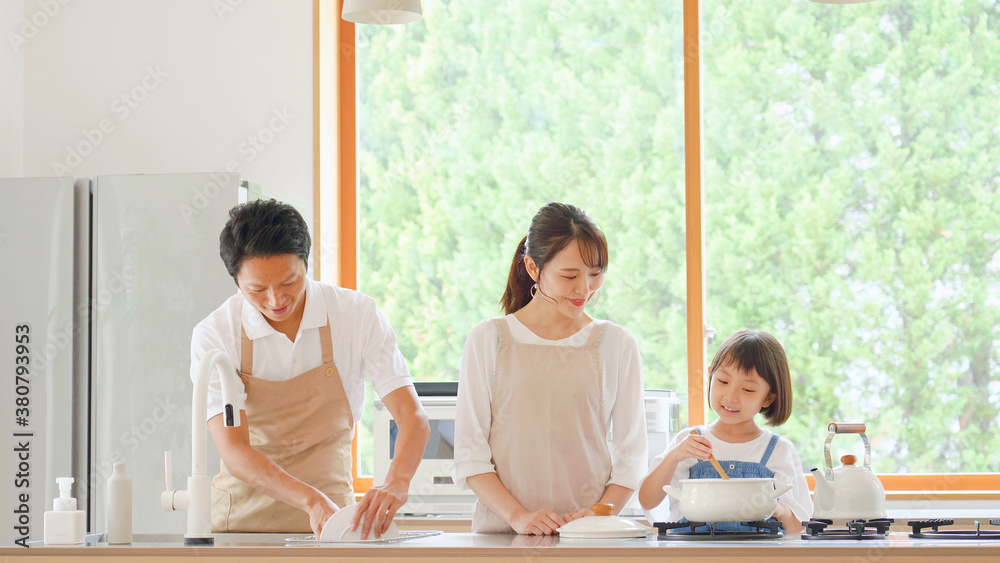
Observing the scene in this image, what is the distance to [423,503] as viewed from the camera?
9.77ft

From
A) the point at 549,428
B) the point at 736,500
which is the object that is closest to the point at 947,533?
the point at 736,500

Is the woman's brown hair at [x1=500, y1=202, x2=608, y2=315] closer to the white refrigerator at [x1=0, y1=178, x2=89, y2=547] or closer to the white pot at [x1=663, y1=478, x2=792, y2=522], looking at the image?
the white pot at [x1=663, y1=478, x2=792, y2=522]

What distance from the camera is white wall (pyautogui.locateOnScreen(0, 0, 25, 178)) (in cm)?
346

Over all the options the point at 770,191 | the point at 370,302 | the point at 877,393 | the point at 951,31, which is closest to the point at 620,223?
the point at 770,191

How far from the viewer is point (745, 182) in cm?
350

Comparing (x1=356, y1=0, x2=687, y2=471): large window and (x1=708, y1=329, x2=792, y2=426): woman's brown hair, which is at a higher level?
(x1=356, y1=0, x2=687, y2=471): large window

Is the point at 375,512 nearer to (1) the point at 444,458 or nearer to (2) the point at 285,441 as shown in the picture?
(2) the point at 285,441

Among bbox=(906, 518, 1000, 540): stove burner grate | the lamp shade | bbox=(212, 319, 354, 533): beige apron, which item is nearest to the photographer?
bbox=(906, 518, 1000, 540): stove burner grate

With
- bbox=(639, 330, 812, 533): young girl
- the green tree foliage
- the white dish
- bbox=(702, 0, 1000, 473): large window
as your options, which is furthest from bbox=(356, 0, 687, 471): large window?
the white dish

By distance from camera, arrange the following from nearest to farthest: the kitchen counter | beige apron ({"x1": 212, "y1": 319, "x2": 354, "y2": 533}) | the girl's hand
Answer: the kitchen counter
the girl's hand
beige apron ({"x1": 212, "y1": 319, "x2": 354, "y2": 533})

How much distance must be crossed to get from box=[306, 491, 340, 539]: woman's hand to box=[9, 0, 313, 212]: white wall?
1.91 metres

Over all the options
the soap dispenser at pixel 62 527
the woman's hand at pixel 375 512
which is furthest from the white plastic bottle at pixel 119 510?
the woman's hand at pixel 375 512

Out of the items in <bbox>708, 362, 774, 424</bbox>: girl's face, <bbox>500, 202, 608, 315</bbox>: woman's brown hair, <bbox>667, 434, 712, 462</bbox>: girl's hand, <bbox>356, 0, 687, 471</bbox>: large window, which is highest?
<bbox>356, 0, 687, 471</bbox>: large window

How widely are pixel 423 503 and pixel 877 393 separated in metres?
1.55
